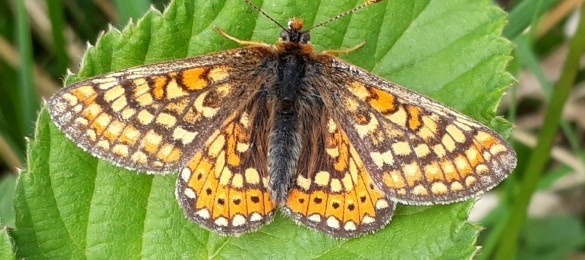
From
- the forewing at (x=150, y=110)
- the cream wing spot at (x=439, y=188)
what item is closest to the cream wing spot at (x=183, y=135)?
the forewing at (x=150, y=110)

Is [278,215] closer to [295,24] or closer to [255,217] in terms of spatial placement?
[255,217]

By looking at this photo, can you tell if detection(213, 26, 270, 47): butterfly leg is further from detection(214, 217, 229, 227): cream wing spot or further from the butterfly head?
detection(214, 217, 229, 227): cream wing spot

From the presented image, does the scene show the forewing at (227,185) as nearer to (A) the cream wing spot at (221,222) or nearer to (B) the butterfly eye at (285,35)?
(A) the cream wing spot at (221,222)

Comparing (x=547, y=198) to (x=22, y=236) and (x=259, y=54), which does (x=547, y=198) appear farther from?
(x=22, y=236)

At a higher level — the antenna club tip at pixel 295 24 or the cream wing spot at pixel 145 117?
the antenna club tip at pixel 295 24

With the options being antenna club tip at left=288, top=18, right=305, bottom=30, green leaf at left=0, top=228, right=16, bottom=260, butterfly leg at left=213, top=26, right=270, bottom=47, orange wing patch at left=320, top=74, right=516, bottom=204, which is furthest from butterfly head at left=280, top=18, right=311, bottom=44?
green leaf at left=0, top=228, right=16, bottom=260
